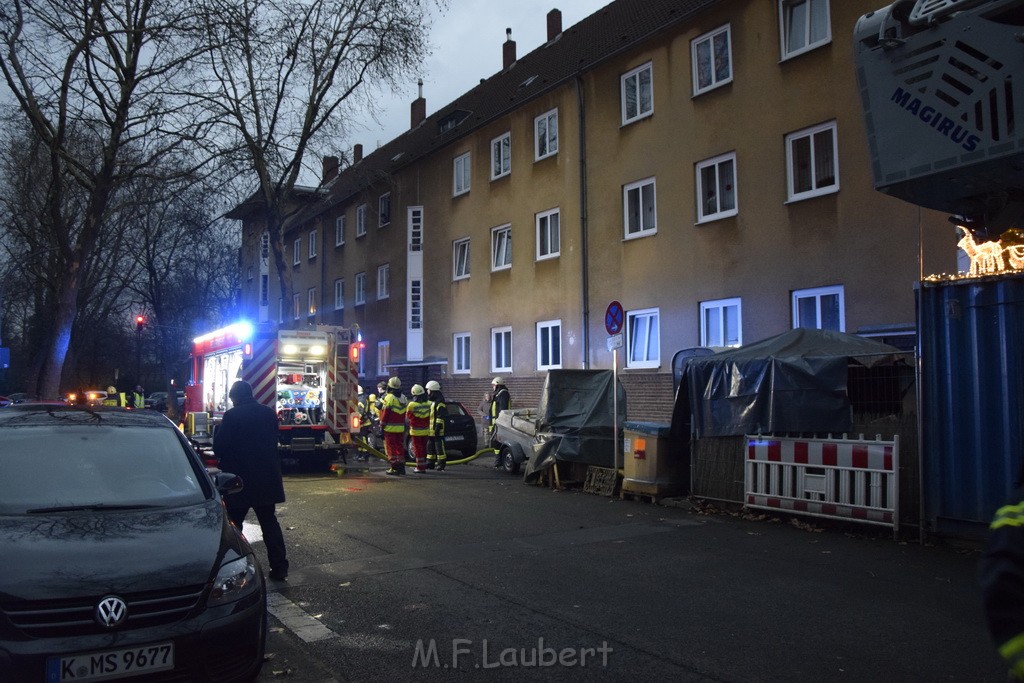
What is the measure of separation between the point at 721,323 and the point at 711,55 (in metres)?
6.03

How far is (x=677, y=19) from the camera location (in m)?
18.9

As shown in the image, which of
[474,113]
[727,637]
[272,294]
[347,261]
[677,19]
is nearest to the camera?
[727,637]

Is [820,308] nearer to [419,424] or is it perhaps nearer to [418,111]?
[419,424]

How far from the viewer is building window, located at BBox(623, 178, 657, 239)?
776 inches

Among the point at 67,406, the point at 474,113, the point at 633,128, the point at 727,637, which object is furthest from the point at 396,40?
the point at 727,637

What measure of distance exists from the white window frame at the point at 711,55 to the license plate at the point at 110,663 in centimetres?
1668

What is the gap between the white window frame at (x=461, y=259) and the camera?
1069 inches

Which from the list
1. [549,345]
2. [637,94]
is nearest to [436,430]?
[549,345]

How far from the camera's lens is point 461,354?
27406 mm

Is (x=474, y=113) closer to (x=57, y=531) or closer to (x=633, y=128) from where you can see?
(x=633, y=128)

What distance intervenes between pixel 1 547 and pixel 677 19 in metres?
18.1

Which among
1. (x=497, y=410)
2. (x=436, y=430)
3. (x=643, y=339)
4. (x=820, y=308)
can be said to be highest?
(x=820, y=308)

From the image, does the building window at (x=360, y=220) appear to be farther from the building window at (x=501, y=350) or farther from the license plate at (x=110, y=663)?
the license plate at (x=110, y=663)

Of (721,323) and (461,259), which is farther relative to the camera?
(461,259)
